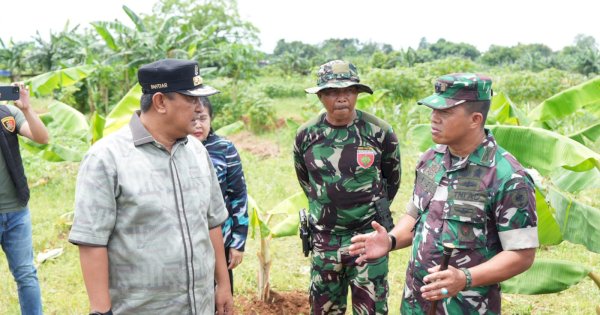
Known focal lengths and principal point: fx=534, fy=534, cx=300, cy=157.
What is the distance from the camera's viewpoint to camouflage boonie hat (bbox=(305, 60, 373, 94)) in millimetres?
2984

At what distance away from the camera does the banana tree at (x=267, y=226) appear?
3787 mm

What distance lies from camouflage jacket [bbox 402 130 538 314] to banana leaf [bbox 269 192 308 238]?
157 cm

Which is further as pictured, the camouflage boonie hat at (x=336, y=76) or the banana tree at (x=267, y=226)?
the banana tree at (x=267, y=226)

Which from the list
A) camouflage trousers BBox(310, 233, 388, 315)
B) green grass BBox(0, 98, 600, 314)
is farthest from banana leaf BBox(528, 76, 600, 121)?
green grass BBox(0, 98, 600, 314)

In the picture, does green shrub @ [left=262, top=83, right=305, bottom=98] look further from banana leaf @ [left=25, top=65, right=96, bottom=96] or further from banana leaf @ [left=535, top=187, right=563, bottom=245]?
banana leaf @ [left=535, top=187, right=563, bottom=245]

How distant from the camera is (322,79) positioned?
3051mm

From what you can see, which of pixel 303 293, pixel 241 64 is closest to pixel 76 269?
pixel 303 293

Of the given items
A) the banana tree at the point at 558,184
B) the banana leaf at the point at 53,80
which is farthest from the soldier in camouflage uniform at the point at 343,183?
the banana leaf at the point at 53,80

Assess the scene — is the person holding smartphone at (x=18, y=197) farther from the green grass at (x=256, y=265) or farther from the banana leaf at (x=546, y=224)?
the banana leaf at (x=546, y=224)

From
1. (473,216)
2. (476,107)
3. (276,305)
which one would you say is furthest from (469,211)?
(276,305)

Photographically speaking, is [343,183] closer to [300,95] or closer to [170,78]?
[170,78]

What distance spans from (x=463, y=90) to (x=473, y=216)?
499 mm

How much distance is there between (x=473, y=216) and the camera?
2.10 meters

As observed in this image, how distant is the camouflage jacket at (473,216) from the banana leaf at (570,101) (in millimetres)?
1497
